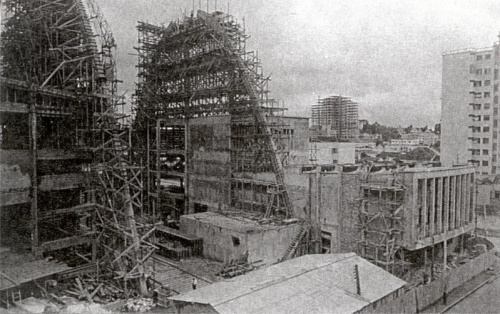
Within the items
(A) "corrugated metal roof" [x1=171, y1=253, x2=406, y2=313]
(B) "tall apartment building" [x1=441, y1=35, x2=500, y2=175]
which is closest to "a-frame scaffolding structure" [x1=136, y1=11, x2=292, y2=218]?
(A) "corrugated metal roof" [x1=171, y1=253, x2=406, y2=313]

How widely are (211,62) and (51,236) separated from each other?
2251cm

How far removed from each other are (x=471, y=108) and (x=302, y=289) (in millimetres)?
61149

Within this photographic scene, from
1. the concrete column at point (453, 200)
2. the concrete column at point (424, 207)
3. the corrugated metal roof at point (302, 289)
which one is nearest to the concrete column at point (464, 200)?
the concrete column at point (453, 200)

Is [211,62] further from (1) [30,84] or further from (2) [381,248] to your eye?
(2) [381,248]

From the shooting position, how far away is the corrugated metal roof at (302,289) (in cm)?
1900

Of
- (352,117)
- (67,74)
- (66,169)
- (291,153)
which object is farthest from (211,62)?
(352,117)

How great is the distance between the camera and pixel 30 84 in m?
25.6

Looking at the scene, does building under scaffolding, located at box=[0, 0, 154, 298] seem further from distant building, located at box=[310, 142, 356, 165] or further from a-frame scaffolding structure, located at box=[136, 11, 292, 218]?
distant building, located at box=[310, 142, 356, 165]

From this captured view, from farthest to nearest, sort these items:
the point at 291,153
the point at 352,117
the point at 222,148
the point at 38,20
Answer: the point at 352,117
the point at 291,153
the point at 222,148
the point at 38,20

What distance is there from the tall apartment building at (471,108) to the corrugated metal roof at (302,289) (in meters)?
48.9

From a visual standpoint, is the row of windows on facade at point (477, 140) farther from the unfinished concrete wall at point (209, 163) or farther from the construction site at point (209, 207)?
the unfinished concrete wall at point (209, 163)

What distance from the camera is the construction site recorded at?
2395 cm

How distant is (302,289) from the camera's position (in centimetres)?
2080

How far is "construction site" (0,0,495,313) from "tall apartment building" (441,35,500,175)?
32.3 meters
